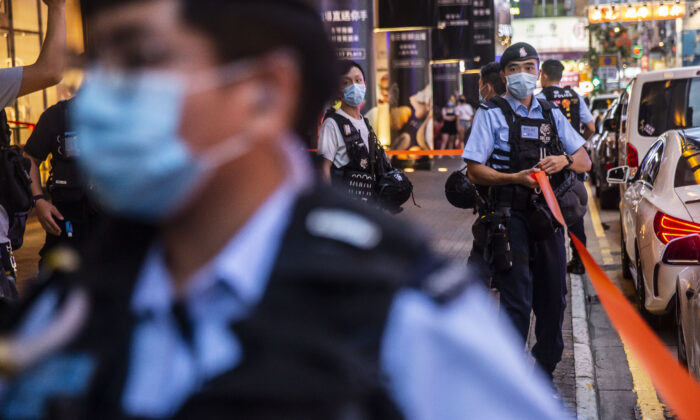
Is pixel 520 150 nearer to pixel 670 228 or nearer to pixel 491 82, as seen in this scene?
pixel 670 228

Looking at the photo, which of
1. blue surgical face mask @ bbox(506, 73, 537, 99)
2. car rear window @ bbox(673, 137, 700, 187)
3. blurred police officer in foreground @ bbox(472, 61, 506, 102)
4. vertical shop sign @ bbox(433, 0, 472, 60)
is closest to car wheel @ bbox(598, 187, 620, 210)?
blurred police officer in foreground @ bbox(472, 61, 506, 102)

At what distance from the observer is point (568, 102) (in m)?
11.2

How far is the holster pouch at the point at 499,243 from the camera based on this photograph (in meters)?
5.75

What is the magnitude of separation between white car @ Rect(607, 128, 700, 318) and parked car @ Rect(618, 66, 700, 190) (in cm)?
258

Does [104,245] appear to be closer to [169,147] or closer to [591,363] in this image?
[169,147]

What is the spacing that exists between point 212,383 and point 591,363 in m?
6.28

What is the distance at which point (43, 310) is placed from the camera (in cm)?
152

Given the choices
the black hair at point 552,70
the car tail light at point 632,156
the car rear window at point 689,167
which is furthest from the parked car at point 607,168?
the car rear window at point 689,167

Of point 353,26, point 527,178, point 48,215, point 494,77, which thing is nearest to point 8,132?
point 48,215

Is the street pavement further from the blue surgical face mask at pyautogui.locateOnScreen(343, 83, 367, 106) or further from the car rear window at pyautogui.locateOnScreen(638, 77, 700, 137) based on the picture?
the car rear window at pyautogui.locateOnScreen(638, 77, 700, 137)

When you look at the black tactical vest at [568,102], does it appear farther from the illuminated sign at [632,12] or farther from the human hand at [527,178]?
the illuminated sign at [632,12]

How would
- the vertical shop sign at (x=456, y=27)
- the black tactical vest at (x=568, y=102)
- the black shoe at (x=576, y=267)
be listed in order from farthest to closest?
the vertical shop sign at (x=456, y=27)
the black tactical vest at (x=568, y=102)
the black shoe at (x=576, y=267)

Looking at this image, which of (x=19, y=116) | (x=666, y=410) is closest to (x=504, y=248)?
(x=666, y=410)

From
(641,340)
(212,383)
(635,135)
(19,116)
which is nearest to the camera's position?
(212,383)
